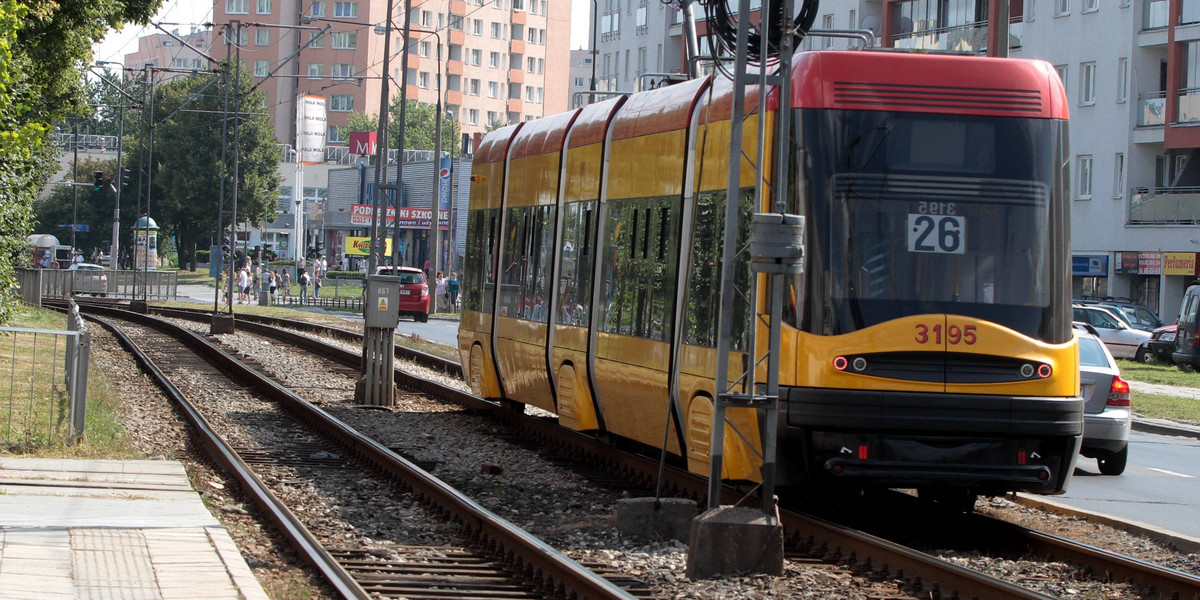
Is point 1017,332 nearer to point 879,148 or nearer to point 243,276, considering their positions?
point 879,148

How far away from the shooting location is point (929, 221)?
10.1 meters

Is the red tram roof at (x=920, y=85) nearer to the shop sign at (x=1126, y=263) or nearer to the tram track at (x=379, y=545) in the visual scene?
the tram track at (x=379, y=545)

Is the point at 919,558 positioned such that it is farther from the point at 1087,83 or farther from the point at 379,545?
the point at 1087,83

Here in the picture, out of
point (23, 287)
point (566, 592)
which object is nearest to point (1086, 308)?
point (23, 287)

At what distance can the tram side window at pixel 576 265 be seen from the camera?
1441 centimetres

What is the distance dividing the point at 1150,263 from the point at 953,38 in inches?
444

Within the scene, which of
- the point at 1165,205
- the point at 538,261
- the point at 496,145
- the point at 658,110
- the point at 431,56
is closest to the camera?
the point at 658,110

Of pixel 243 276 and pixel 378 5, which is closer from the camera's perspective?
pixel 243 276

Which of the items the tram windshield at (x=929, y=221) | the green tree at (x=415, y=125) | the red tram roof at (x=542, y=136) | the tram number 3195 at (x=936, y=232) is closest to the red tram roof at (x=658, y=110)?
the red tram roof at (x=542, y=136)

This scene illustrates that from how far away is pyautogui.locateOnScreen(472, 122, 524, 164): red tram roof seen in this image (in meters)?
18.2

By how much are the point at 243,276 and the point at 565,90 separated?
85506mm

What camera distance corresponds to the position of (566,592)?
8367 mm

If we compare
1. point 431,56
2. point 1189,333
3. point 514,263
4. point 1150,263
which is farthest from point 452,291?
point 431,56

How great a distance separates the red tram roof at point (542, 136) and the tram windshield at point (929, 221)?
577 cm
